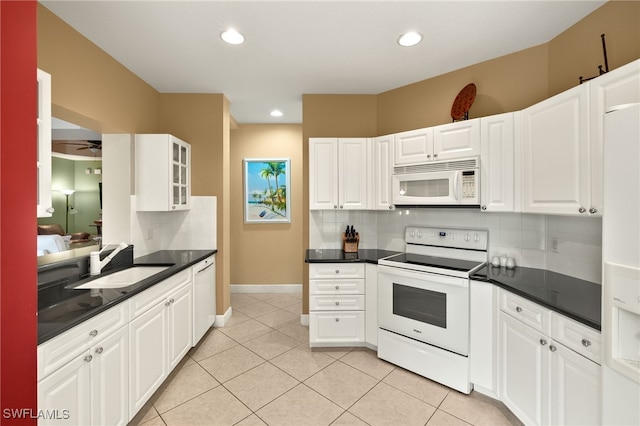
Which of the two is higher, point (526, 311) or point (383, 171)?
point (383, 171)

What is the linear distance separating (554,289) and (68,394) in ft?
9.10

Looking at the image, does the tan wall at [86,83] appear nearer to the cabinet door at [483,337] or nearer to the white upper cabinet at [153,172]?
the white upper cabinet at [153,172]

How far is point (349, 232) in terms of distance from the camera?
10.4 ft

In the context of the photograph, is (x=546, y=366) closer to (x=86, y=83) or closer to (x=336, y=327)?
(x=336, y=327)

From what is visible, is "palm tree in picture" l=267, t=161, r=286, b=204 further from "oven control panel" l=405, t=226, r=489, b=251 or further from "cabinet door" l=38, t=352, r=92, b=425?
"cabinet door" l=38, t=352, r=92, b=425

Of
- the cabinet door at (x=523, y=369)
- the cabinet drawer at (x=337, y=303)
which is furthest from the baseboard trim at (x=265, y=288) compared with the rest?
the cabinet door at (x=523, y=369)

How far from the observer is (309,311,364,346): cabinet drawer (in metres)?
2.79

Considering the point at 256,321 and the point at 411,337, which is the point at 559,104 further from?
the point at 256,321

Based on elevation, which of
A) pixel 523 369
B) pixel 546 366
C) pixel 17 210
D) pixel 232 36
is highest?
pixel 232 36

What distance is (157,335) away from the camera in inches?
82.6

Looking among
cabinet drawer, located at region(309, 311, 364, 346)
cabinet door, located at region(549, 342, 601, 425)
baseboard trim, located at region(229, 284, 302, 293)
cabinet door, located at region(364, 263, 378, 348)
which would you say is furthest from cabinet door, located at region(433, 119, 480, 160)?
baseboard trim, located at region(229, 284, 302, 293)

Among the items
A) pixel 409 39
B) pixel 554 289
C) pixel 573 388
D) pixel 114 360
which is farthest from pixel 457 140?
pixel 114 360

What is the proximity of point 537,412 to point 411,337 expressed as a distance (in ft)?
3.04

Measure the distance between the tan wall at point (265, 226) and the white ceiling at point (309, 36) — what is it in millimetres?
1495
